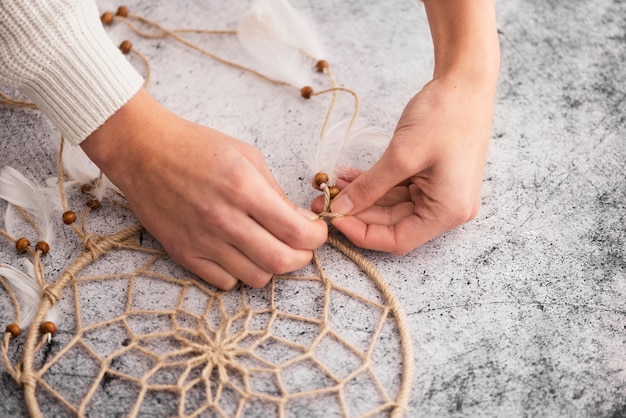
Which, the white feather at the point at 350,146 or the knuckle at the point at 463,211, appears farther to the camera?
the white feather at the point at 350,146

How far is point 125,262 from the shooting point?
0.99 meters

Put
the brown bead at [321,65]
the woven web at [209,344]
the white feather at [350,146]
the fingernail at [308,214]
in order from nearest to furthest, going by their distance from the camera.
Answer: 1. the woven web at [209,344]
2. the fingernail at [308,214]
3. the white feather at [350,146]
4. the brown bead at [321,65]

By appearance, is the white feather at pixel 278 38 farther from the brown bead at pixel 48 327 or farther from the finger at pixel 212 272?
the brown bead at pixel 48 327

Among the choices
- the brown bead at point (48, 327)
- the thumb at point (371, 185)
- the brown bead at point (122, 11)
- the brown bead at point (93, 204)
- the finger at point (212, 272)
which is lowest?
the thumb at point (371, 185)

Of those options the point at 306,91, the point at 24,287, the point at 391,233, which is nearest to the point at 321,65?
the point at 306,91

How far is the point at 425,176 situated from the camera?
36.9 inches

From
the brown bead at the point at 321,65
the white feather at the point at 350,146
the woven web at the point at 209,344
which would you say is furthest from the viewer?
the brown bead at the point at 321,65

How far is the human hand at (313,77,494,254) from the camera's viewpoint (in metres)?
0.92

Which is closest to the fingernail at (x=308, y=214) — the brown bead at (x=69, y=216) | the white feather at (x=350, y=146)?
the white feather at (x=350, y=146)

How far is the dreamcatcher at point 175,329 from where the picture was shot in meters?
Result: 0.86

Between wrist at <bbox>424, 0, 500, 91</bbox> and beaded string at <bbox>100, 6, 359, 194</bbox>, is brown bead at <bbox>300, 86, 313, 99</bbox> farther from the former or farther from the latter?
wrist at <bbox>424, 0, 500, 91</bbox>

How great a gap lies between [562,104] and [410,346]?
571 mm

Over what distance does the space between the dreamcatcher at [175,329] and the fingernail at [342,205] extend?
2 centimetres

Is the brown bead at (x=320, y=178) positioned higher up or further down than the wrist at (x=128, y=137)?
further down
